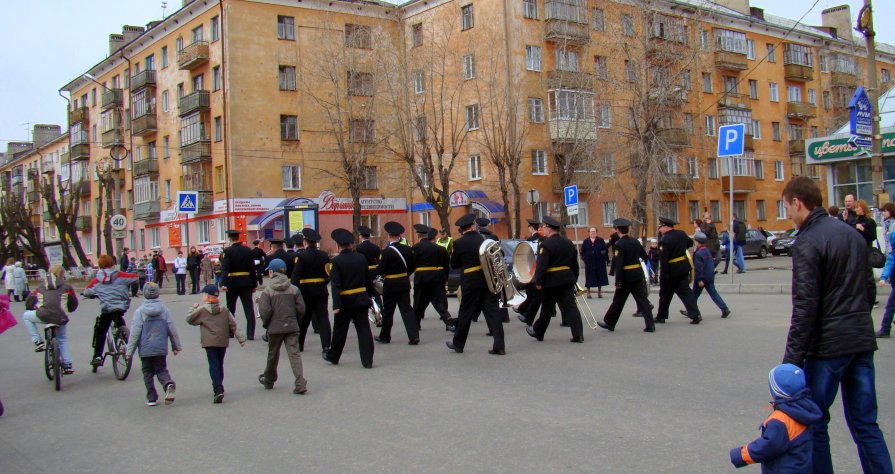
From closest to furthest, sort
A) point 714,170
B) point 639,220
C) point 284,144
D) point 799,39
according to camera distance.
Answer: point 639,220, point 284,144, point 714,170, point 799,39

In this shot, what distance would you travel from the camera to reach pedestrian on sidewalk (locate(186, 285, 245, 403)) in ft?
28.2

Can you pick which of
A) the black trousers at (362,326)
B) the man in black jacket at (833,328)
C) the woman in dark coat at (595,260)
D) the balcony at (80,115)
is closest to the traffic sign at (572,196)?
the woman in dark coat at (595,260)

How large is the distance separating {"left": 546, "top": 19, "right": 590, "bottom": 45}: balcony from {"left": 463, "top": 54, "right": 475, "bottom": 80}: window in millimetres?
4857

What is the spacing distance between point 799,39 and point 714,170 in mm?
13901

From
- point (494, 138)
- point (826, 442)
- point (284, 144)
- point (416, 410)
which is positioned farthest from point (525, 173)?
point (826, 442)

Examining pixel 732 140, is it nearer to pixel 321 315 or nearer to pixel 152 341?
pixel 321 315

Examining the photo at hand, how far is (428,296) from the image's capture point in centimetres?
1355

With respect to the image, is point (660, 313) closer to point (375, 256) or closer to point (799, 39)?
point (375, 256)

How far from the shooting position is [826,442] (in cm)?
440

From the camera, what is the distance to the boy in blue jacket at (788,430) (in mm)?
3982

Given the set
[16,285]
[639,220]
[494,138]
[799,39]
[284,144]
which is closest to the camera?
[16,285]

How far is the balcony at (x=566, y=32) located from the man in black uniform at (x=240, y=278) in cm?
2812

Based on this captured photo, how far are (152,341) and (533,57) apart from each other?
34190 mm

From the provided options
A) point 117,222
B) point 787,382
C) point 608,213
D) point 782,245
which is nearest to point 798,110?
point 782,245
